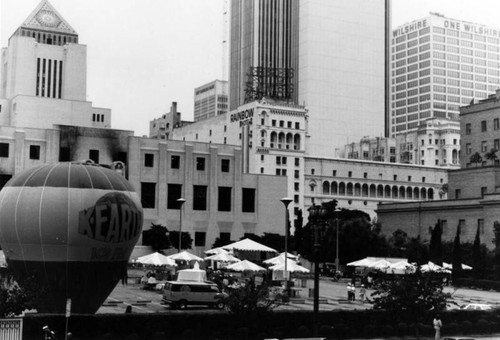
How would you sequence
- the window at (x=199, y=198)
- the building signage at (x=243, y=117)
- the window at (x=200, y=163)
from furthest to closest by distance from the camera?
the building signage at (x=243, y=117)
the window at (x=200, y=163)
the window at (x=199, y=198)

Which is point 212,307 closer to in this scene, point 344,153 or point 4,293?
point 4,293

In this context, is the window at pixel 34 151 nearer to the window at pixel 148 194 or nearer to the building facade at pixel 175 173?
the building facade at pixel 175 173

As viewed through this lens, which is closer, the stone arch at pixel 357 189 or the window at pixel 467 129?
the window at pixel 467 129

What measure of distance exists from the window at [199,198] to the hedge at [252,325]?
62939 mm

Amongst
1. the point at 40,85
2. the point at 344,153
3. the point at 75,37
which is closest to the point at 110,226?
the point at 40,85

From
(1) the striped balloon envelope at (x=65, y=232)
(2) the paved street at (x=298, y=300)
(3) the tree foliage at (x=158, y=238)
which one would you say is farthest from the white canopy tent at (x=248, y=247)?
(1) the striped balloon envelope at (x=65, y=232)

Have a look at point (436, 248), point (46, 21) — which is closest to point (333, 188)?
point (46, 21)

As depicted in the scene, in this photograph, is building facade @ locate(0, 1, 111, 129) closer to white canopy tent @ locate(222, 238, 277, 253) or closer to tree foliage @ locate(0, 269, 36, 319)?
white canopy tent @ locate(222, 238, 277, 253)

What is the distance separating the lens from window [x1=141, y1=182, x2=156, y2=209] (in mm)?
97188

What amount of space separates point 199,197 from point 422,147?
106 metres

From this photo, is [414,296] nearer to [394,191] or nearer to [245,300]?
[245,300]

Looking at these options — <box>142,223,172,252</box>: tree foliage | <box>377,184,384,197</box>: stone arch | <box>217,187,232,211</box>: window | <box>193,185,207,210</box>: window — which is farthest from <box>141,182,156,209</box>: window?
<box>377,184,384,197</box>: stone arch

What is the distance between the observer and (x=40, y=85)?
154 metres

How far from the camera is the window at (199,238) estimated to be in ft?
327
